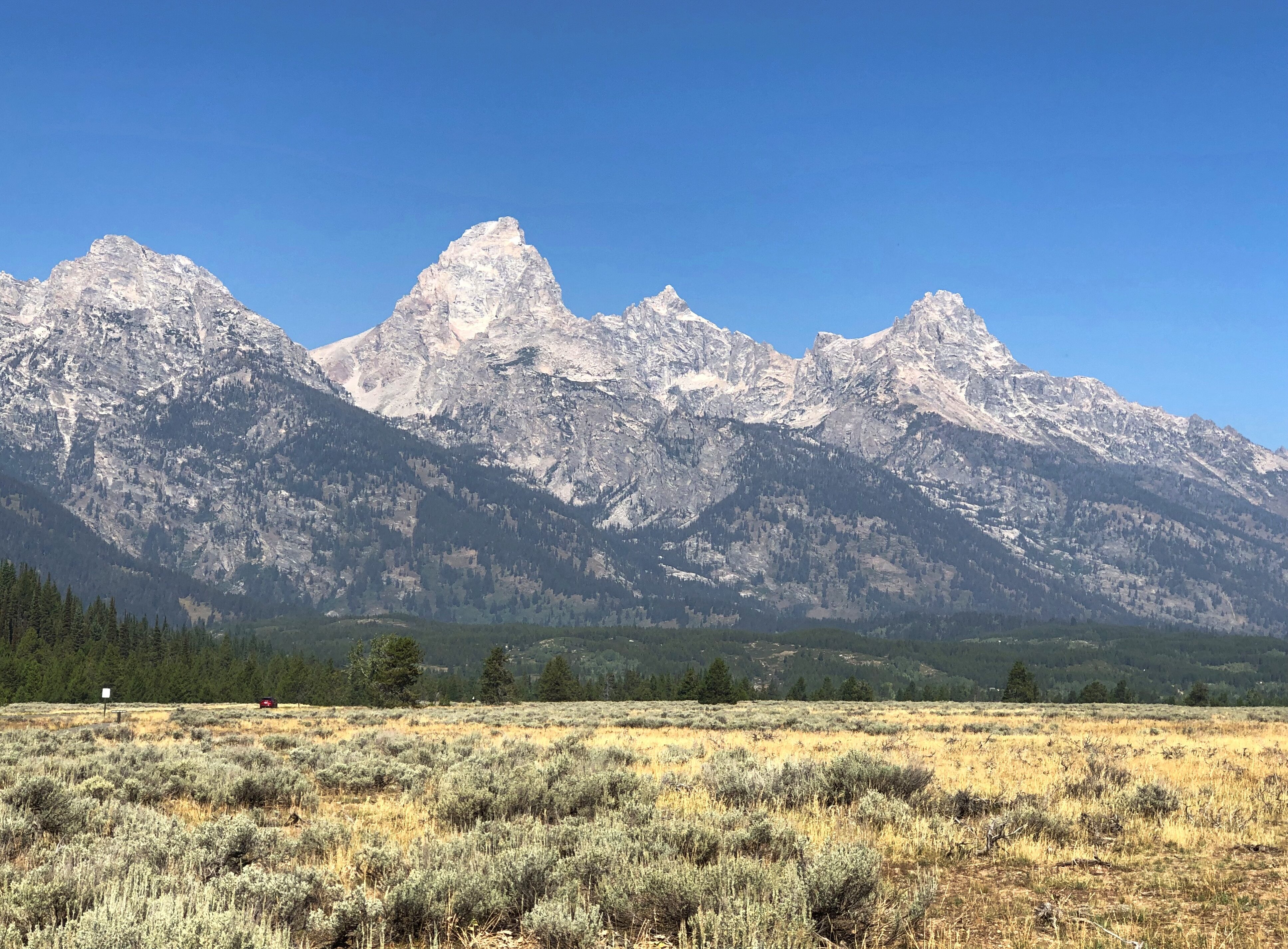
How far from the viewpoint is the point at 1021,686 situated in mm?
104500

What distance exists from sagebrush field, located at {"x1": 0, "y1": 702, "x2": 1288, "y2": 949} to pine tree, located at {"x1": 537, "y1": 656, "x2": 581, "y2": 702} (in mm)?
81915

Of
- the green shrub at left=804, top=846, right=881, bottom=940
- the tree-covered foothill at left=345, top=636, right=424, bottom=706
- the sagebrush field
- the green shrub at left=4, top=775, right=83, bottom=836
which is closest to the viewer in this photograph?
the sagebrush field

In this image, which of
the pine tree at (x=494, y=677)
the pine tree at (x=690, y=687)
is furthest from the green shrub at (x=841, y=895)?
the pine tree at (x=690, y=687)

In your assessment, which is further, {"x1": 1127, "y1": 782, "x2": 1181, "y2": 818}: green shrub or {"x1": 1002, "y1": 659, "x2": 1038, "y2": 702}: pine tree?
{"x1": 1002, "y1": 659, "x2": 1038, "y2": 702}: pine tree

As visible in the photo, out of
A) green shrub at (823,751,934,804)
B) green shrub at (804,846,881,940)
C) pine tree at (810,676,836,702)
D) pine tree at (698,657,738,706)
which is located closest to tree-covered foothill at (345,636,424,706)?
pine tree at (698,657,738,706)

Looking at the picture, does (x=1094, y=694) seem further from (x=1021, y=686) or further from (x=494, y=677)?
(x=494, y=677)

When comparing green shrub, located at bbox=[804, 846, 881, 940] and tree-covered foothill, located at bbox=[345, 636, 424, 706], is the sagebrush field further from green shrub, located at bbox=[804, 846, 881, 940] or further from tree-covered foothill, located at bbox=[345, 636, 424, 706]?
tree-covered foothill, located at bbox=[345, 636, 424, 706]

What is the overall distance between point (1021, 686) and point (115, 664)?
111419 millimetres

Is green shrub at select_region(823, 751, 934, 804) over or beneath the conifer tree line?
over

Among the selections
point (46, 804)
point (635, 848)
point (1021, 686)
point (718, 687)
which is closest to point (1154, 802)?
point (635, 848)

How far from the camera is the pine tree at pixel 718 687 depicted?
95.2m

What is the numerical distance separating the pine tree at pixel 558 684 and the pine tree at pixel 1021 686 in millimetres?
51293

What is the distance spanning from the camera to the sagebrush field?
865 centimetres

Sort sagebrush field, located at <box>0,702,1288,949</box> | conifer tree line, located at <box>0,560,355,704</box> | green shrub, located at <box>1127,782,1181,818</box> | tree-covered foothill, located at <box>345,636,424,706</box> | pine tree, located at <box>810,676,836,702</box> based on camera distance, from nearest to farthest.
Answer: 1. sagebrush field, located at <box>0,702,1288,949</box>
2. green shrub, located at <box>1127,782,1181,818</box>
3. tree-covered foothill, located at <box>345,636,424,706</box>
4. conifer tree line, located at <box>0,560,355,704</box>
5. pine tree, located at <box>810,676,836,702</box>
